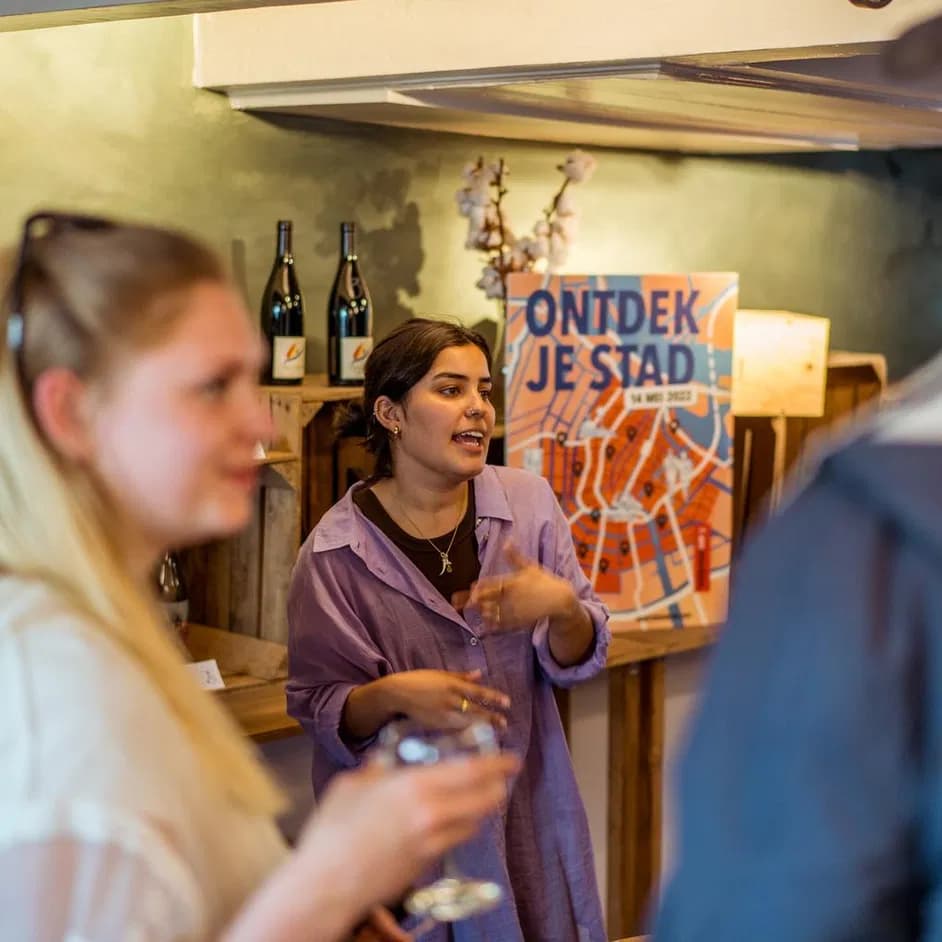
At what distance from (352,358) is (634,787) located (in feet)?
4.73

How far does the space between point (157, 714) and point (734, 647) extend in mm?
540

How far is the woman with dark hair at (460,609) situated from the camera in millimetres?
2426

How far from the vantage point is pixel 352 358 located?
343 centimetres

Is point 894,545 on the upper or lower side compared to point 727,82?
lower

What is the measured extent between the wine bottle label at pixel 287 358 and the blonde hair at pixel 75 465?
7.02ft

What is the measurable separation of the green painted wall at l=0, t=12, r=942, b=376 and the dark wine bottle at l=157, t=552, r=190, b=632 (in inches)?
29.5

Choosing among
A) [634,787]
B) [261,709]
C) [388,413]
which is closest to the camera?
[388,413]

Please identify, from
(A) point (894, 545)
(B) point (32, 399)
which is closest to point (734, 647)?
(A) point (894, 545)

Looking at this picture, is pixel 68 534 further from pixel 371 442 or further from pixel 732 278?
pixel 732 278

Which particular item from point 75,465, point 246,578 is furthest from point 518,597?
point 75,465

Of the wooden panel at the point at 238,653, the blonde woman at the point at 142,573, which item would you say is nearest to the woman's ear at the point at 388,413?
the wooden panel at the point at 238,653

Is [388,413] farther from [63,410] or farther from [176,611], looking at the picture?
[63,410]

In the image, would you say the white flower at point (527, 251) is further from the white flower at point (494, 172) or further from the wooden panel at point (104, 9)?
the wooden panel at point (104, 9)

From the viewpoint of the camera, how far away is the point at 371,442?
8.88 feet
